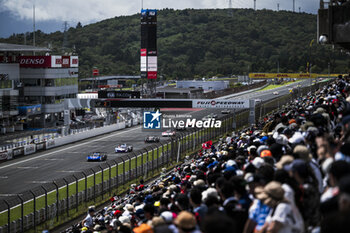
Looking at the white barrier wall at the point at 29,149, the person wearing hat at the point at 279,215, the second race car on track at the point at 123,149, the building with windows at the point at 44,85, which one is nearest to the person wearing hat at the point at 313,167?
the person wearing hat at the point at 279,215

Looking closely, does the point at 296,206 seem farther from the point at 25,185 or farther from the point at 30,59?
the point at 30,59

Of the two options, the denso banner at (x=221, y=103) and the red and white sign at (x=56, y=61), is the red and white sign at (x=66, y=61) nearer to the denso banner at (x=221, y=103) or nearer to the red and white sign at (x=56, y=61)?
the red and white sign at (x=56, y=61)

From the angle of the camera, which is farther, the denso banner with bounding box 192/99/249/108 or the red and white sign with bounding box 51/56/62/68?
the red and white sign with bounding box 51/56/62/68

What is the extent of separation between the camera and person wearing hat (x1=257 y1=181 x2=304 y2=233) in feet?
21.0

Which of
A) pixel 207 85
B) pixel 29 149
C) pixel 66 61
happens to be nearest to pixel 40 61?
pixel 66 61

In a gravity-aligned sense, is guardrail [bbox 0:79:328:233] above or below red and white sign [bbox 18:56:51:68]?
below

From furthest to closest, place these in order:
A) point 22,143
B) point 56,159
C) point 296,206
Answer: point 22,143
point 56,159
point 296,206

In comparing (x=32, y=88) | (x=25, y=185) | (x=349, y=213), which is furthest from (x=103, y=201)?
(x=32, y=88)

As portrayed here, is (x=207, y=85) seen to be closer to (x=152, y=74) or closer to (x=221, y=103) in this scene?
(x=152, y=74)

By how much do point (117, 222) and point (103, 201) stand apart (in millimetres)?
16408

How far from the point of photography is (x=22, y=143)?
5288 centimetres

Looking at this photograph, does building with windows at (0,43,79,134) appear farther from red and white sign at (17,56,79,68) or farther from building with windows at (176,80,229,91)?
building with windows at (176,80,229,91)

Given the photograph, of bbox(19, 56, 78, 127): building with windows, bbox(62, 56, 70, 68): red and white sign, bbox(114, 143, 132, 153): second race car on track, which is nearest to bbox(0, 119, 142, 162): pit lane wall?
bbox(114, 143, 132, 153): second race car on track

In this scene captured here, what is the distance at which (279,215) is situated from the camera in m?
6.43
